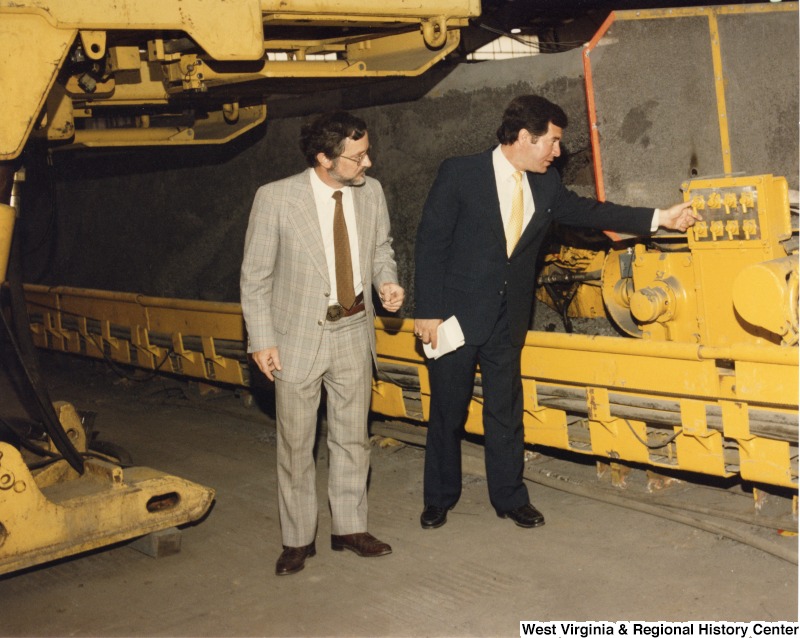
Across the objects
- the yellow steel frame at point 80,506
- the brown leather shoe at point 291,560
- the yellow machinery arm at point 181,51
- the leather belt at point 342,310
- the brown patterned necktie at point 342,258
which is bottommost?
the brown leather shoe at point 291,560

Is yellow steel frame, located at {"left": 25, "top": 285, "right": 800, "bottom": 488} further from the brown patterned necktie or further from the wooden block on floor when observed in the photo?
the wooden block on floor

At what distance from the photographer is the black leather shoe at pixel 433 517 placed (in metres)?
4.75

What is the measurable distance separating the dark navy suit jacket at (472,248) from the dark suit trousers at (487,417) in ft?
0.33

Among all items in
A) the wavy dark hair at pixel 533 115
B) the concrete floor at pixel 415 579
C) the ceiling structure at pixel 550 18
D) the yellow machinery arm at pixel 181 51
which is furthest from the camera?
the ceiling structure at pixel 550 18

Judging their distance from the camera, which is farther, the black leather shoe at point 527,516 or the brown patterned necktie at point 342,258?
the black leather shoe at point 527,516

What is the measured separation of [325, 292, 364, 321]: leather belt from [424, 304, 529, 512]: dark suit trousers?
1.65 feet

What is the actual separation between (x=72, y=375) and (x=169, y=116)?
2.80 m

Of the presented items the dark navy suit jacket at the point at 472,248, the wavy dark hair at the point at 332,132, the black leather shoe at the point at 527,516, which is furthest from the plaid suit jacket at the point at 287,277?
the black leather shoe at the point at 527,516

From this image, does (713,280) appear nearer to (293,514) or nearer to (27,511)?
(293,514)

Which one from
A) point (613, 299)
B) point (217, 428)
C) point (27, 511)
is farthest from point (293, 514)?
point (217, 428)

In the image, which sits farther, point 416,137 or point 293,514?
point 416,137

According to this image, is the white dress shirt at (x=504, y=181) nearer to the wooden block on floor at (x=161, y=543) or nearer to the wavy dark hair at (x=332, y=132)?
the wavy dark hair at (x=332, y=132)

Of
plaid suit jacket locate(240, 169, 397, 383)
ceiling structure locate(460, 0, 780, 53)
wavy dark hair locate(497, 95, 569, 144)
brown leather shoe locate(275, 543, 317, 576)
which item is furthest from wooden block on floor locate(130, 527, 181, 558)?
ceiling structure locate(460, 0, 780, 53)

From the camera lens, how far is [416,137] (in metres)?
6.45
